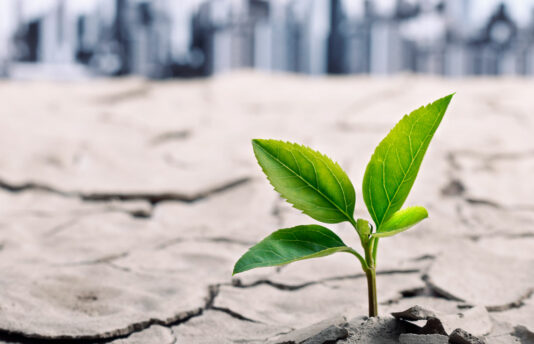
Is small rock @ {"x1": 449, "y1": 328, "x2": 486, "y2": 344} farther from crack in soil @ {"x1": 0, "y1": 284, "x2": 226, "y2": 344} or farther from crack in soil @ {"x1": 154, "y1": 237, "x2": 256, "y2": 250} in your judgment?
crack in soil @ {"x1": 154, "y1": 237, "x2": 256, "y2": 250}

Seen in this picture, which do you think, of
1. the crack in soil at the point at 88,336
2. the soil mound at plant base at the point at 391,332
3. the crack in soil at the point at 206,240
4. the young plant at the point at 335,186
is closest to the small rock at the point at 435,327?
the soil mound at plant base at the point at 391,332

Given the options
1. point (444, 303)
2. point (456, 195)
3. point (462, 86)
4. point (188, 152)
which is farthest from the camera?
point (462, 86)

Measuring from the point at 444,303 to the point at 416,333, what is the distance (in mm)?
334

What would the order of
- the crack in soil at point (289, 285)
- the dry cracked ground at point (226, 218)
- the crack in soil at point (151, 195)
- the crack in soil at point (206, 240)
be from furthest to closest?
the crack in soil at point (151, 195), the crack in soil at point (206, 240), the crack in soil at point (289, 285), the dry cracked ground at point (226, 218)

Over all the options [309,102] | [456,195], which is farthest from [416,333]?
[309,102]

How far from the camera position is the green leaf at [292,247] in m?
0.64

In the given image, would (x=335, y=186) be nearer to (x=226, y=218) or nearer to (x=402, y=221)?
(x=402, y=221)

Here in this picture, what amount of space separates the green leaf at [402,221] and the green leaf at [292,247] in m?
0.05

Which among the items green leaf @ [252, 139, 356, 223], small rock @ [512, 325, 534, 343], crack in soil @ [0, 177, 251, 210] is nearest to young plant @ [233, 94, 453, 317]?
green leaf @ [252, 139, 356, 223]

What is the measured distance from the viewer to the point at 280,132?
2.43 m

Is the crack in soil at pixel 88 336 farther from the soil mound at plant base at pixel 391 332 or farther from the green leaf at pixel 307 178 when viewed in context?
the green leaf at pixel 307 178

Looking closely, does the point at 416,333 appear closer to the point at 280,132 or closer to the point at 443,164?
the point at 443,164

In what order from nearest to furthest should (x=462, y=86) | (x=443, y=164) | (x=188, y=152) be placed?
(x=443, y=164) < (x=188, y=152) < (x=462, y=86)

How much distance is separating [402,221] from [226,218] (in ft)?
3.29
